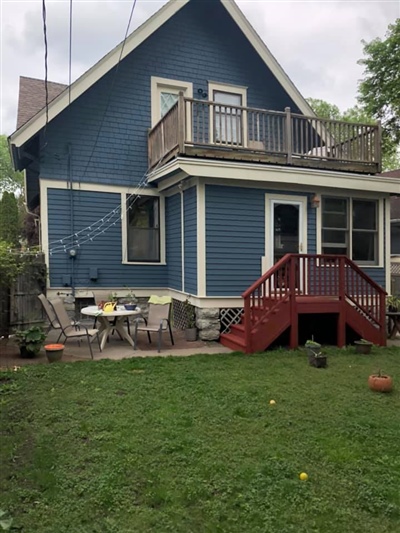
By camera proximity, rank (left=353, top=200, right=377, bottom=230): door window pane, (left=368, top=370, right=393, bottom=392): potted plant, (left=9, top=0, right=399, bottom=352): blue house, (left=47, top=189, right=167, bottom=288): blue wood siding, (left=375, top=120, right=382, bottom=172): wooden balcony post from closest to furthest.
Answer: (left=368, top=370, right=393, bottom=392): potted plant → (left=9, top=0, right=399, bottom=352): blue house → (left=375, top=120, right=382, bottom=172): wooden balcony post → (left=47, top=189, right=167, bottom=288): blue wood siding → (left=353, top=200, right=377, bottom=230): door window pane

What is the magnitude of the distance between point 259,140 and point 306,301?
147 inches

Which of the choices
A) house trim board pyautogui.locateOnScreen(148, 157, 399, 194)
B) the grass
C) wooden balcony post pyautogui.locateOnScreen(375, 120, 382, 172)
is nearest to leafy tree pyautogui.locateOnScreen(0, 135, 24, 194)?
house trim board pyautogui.locateOnScreen(148, 157, 399, 194)

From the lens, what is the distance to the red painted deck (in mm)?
7168

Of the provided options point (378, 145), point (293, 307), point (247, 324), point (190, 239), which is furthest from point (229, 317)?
point (378, 145)

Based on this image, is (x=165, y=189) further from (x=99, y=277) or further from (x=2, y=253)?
(x=2, y=253)

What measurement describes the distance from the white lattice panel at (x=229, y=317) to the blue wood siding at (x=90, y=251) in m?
2.57

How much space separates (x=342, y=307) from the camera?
7.70 meters

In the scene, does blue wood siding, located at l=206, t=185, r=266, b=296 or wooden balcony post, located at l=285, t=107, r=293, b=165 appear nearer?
blue wood siding, located at l=206, t=185, r=266, b=296

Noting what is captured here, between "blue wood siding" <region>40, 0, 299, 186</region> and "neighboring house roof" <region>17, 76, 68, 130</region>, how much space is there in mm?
1297

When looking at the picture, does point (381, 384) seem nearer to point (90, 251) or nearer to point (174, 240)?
point (174, 240)

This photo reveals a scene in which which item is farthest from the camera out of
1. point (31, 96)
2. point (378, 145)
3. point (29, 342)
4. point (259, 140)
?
point (31, 96)

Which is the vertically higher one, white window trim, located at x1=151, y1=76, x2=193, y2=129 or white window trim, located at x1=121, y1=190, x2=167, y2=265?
white window trim, located at x1=151, y1=76, x2=193, y2=129

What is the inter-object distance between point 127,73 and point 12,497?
9.56 m

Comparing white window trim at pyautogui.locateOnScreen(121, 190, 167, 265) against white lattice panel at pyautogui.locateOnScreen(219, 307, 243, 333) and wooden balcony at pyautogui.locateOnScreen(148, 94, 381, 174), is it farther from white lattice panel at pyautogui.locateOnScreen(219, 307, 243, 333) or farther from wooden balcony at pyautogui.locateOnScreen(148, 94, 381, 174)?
white lattice panel at pyautogui.locateOnScreen(219, 307, 243, 333)
